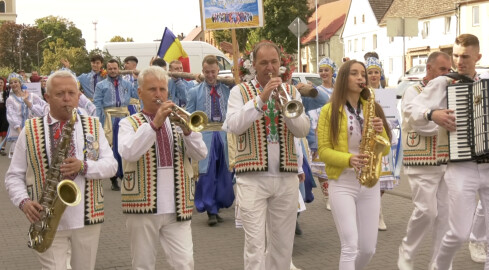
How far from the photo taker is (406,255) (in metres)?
6.81

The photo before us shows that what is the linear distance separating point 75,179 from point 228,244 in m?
3.81

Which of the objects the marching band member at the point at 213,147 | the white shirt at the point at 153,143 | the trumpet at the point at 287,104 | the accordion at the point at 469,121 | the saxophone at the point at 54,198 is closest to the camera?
the saxophone at the point at 54,198

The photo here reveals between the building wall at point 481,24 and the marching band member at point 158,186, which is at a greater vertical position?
the building wall at point 481,24

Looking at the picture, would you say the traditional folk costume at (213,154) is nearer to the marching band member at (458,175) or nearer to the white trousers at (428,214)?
the white trousers at (428,214)

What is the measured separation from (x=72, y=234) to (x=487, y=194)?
331 cm

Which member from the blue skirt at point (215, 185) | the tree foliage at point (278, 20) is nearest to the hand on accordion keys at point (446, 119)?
the blue skirt at point (215, 185)

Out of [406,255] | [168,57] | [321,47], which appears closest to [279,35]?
[321,47]

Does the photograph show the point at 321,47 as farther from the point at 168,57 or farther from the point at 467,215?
the point at 467,215

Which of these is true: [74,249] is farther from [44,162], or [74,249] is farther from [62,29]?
[62,29]

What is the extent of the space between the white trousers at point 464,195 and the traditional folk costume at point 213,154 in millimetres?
4167

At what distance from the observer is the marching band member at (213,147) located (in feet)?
30.9

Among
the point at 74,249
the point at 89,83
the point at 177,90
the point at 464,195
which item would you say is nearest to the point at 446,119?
the point at 464,195

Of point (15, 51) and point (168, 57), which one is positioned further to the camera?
point (15, 51)

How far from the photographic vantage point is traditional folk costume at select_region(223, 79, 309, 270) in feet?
18.2
